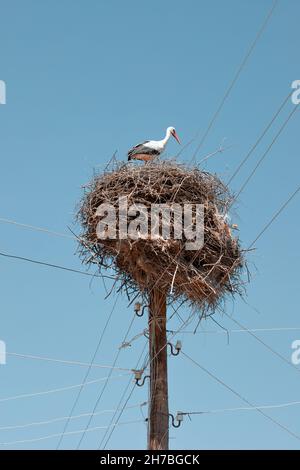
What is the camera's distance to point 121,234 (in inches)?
502

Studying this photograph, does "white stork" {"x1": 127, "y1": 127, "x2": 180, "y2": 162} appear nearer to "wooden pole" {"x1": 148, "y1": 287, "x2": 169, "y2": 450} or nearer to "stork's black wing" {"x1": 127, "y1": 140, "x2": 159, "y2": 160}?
"stork's black wing" {"x1": 127, "y1": 140, "x2": 159, "y2": 160}

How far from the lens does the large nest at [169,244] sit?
12.8 m

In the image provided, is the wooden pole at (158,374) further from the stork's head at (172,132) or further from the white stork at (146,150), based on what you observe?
the stork's head at (172,132)

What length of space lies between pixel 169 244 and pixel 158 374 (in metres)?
1.52

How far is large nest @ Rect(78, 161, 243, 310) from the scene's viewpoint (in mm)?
12758

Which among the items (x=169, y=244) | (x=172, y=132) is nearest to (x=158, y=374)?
(x=169, y=244)

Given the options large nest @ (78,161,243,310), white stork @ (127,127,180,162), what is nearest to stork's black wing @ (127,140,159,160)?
white stork @ (127,127,180,162)

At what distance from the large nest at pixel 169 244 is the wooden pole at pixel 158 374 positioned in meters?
0.22

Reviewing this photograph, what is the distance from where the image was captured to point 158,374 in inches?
484

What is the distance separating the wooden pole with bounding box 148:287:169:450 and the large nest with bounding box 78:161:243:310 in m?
0.22

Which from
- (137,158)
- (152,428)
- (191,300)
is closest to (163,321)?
(191,300)

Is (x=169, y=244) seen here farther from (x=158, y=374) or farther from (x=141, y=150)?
(x=141, y=150)

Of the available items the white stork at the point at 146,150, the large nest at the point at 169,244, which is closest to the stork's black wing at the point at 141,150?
the white stork at the point at 146,150

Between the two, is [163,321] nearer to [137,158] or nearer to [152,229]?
[152,229]
